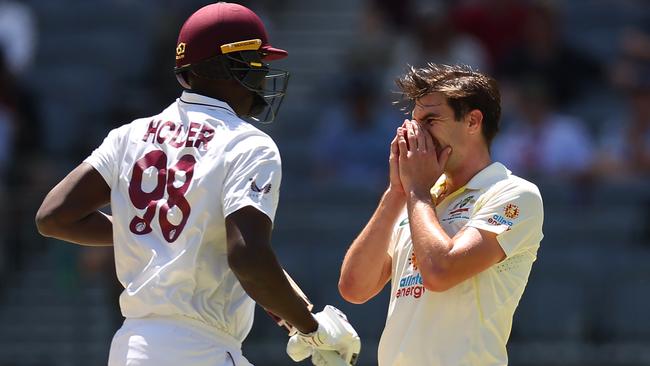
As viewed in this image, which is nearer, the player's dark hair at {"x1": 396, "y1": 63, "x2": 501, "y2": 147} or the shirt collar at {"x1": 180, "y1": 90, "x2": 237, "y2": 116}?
the player's dark hair at {"x1": 396, "y1": 63, "x2": 501, "y2": 147}

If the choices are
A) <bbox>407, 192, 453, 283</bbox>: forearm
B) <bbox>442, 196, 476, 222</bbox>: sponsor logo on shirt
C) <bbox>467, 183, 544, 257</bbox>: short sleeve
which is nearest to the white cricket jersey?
<bbox>407, 192, 453, 283</bbox>: forearm

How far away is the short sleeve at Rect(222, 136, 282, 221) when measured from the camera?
14.6ft

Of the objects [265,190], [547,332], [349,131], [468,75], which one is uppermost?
[468,75]

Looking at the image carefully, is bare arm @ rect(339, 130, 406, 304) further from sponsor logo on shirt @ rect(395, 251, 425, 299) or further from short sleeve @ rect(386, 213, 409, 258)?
sponsor logo on shirt @ rect(395, 251, 425, 299)

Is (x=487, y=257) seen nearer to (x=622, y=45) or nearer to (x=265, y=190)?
(x=265, y=190)

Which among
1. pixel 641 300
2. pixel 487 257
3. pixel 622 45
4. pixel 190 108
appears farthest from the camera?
pixel 622 45

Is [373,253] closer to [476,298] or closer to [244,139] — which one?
[476,298]

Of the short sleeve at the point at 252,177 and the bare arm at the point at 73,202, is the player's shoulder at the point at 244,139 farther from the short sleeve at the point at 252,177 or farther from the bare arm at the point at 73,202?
the bare arm at the point at 73,202

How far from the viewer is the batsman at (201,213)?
4.48 meters

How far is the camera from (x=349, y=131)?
35.4 ft

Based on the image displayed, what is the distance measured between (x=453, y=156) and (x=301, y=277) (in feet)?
16.7

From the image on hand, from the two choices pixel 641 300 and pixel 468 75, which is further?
pixel 641 300

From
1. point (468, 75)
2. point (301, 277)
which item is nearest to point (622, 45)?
point (301, 277)

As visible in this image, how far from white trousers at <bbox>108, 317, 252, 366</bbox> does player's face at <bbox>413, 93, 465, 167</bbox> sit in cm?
105
